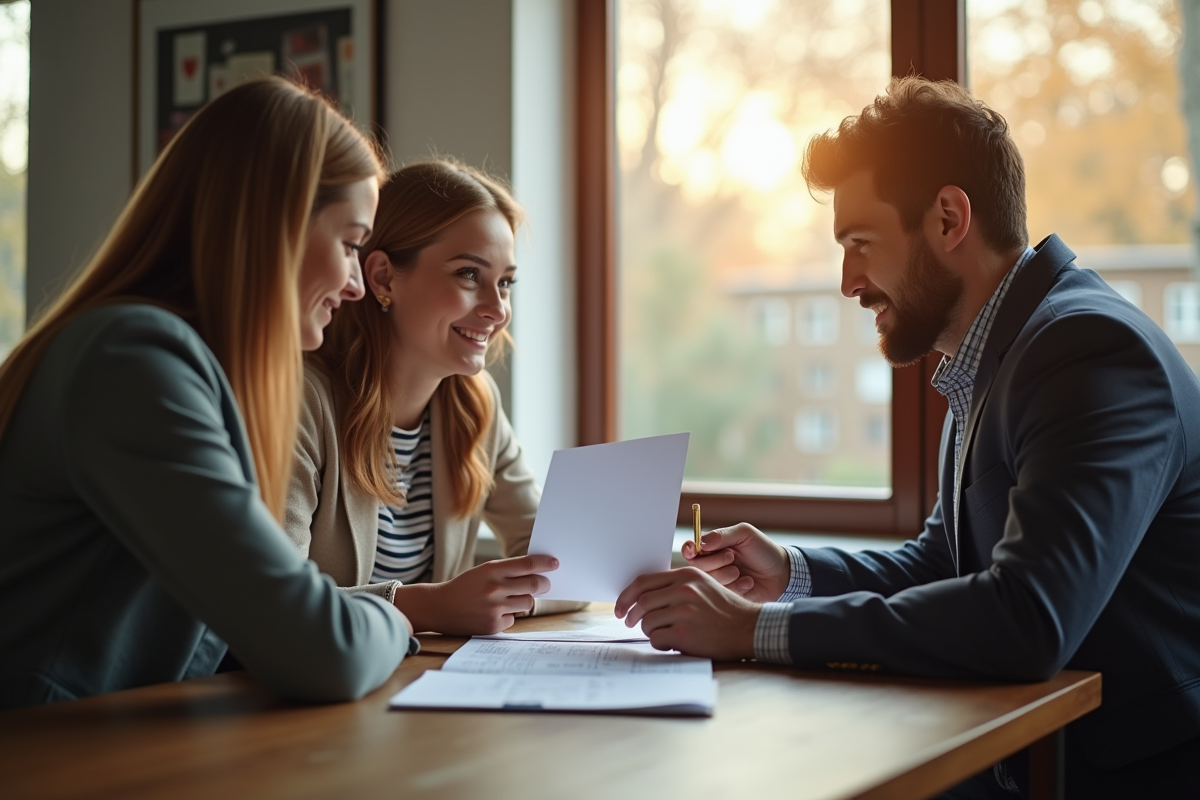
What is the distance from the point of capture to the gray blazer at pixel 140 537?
1047 millimetres

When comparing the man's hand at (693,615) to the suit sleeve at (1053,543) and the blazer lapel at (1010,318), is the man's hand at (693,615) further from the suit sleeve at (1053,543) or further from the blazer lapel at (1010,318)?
the blazer lapel at (1010,318)

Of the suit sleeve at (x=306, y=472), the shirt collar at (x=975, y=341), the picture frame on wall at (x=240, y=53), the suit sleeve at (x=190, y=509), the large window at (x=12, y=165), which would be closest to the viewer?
the suit sleeve at (x=190, y=509)

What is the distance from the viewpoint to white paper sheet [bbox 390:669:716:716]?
1.10 meters

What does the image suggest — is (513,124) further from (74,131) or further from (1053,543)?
(1053,543)

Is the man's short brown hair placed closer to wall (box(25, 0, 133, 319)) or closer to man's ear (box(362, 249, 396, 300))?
man's ear (box(362, 249, 396, 300))

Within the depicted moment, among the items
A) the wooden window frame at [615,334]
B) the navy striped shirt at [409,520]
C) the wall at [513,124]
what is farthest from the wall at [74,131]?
the navy striped shirt at [409,520]

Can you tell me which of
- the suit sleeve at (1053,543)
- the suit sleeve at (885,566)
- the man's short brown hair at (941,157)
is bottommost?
the suit sleeve at (885,566)

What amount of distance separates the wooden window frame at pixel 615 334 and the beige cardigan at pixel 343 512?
2.78 feet

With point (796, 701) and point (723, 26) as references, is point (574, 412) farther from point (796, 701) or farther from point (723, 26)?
→ point (796, 701)

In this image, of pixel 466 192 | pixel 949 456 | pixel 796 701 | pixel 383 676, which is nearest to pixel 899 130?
pixel 949 456

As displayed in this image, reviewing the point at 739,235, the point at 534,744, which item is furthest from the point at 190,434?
the point at 739,235

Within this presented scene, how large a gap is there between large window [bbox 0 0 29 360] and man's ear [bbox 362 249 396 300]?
6.61ft

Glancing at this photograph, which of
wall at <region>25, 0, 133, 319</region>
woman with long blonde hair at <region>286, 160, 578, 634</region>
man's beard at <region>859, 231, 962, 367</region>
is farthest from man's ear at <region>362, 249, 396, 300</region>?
wall at <region>25, 0, 133, 319</region>

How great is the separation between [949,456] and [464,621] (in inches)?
30.1
